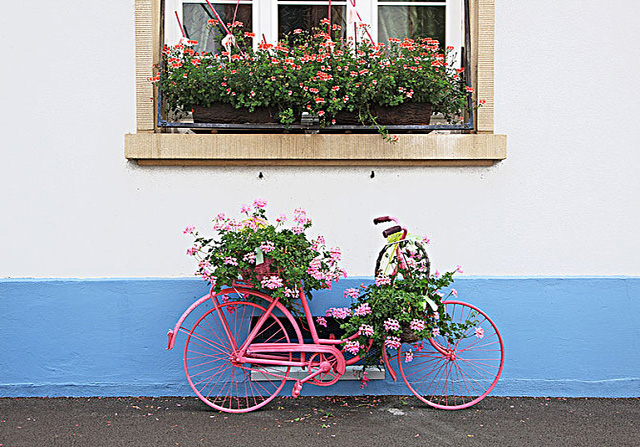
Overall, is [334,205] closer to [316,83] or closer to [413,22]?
[316,83]

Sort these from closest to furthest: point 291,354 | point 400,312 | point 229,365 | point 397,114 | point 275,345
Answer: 1. point 400,312
2. point 275,345
3. point 291,354
4. point 397,114
5. point 229,365

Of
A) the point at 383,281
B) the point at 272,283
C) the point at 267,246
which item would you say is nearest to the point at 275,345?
the point at 272,283

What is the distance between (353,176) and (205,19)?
1639 millimetres

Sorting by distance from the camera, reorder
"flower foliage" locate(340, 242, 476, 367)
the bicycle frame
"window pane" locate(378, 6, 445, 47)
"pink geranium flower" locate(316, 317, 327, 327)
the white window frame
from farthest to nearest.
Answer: "window pane" locate(378, 6, 445, 47)
the white window frame
"pink geranium flower" locate(316, 317, 327, 327)
the bicycle frame
"flower foliage" locate(340, 242, 476, 367)

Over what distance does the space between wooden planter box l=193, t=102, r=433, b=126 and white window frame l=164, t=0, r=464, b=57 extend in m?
0.67

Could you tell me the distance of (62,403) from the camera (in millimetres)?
4949

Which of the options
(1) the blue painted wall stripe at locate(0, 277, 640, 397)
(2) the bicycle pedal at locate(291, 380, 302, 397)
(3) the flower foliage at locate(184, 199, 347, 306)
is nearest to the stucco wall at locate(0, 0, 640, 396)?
(1) the blue painted wall stripe at locate(0, 277, 640, 397)

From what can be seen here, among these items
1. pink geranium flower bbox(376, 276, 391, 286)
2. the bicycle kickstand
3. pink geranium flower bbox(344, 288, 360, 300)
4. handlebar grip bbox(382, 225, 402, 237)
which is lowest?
the bicycle kickstand

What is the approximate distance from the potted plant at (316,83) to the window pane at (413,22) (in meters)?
0.38

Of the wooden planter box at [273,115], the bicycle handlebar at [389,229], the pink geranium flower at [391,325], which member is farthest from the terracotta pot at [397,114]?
the pink geranium flower at [391,325]

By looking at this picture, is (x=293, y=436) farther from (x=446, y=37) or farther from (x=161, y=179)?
(x=446, y=37)

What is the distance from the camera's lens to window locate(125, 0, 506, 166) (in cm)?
497

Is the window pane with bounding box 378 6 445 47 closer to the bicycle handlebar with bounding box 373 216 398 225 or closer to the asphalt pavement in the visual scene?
the bicycle handlebar with bounding box 373 216 398 225

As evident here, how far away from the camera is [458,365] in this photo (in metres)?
5.12
